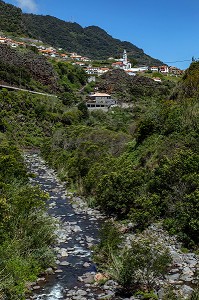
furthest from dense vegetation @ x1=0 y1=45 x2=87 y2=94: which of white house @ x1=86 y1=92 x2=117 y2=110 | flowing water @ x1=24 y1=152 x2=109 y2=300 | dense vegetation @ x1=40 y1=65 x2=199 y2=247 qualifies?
flowing water @ x1=24 y1=152 x2=109 y2=300

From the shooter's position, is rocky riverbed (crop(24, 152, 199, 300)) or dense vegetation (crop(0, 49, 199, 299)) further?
dense vegetation (crop(0, 49, 199, 299))

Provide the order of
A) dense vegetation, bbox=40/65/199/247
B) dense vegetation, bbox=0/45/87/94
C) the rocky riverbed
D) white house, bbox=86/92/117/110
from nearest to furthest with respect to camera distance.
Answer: the rocky riverbed → dense vegetation, bbox=40/65/199/247 → dense vegetation, bbox=0/45/87/94 → white house, bbox=86/92/117/110

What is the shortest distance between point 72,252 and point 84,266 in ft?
5.14

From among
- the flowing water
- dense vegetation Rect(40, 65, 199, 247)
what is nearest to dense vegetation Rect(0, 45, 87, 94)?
dense vegetation Rect(40, 65, 199, 247)

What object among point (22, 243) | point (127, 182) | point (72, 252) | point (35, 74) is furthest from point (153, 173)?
point (35, 74)

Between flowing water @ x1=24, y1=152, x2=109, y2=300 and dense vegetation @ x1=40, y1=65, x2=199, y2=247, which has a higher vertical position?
dense vegetation @ x1=40, y1=65, x2=199, y2=247

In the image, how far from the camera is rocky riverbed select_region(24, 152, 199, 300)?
11453mm

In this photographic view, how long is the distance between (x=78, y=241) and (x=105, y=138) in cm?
2071

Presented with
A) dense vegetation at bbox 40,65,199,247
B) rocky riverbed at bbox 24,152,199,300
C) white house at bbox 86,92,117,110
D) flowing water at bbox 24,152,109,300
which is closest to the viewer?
rocky riverbed at bbox 24,152,199,300

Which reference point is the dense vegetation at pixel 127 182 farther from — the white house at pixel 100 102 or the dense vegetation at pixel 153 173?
the white house at pixel 100 102

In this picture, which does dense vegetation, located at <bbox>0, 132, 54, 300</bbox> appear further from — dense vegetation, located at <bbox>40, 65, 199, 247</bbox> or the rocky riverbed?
dense vegetation, located at <bbox>40, 65, 199, 247</bbox>

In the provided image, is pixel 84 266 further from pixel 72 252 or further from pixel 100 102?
pixel 100 102

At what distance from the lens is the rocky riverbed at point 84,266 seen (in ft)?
37.6

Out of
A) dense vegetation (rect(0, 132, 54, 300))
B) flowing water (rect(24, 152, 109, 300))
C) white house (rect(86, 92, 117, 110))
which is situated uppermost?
white house (rect(86, 92, 117, 110))
